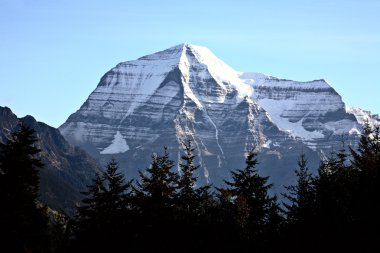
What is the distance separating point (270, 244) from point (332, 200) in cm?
503

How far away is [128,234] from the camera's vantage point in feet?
183

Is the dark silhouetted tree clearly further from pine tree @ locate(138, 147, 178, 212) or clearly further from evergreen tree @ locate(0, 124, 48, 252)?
evergreen tree @ locate(0, 124, 48, 252)

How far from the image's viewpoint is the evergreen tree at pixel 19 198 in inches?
2201

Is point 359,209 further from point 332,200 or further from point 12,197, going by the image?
point 12,197

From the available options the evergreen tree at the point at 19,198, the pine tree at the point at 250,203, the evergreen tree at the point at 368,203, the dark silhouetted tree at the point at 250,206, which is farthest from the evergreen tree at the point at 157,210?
the evergreen tree at the point at 368,203

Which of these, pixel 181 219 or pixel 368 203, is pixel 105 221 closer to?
pixel 181 219

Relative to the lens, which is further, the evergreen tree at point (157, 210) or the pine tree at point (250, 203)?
the pine tree at point (250, 203)

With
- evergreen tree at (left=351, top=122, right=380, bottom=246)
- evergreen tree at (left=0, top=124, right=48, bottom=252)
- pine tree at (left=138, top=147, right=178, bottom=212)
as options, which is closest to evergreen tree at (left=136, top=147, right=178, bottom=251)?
pine tree at (left=138, top=147, right=178, bottom=212)

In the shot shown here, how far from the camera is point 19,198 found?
187 ft

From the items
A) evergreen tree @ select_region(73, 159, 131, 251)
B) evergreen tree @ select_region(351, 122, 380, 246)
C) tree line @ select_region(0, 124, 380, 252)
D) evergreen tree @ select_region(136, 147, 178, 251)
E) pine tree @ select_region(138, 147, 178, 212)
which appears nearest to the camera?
evergreen tree @ select_region(351, 122, 380, 246)

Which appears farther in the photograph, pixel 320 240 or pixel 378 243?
pixel 320 240

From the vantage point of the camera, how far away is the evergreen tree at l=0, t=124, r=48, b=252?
183ft

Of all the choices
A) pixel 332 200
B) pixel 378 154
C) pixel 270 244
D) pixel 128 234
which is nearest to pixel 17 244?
pixel 128 234

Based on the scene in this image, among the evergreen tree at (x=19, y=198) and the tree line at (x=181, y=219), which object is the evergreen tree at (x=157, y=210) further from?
the evergreen tree at (x=19, y=198)
